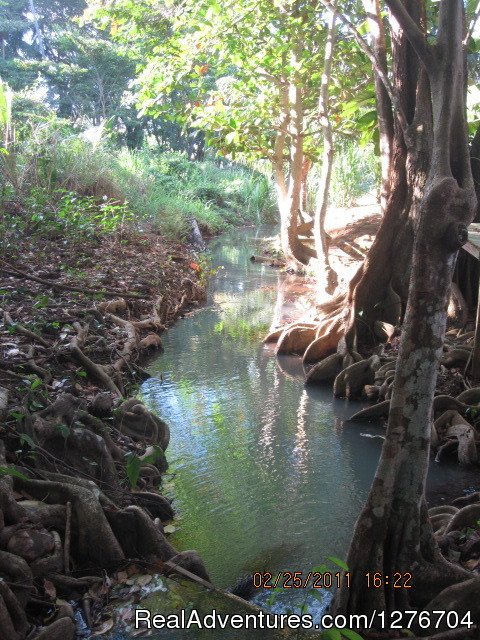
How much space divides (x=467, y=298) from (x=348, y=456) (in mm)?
3863

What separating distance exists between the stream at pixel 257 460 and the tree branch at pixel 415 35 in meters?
3.36

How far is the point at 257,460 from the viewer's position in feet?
21.1

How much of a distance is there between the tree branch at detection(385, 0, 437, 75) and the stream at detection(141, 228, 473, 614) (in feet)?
11.0

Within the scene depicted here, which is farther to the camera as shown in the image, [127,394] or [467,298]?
[467,298]

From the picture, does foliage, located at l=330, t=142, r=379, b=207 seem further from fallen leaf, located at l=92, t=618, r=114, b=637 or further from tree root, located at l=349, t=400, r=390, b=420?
fallen leaf, located at l=92, t=618, r=114, b=637

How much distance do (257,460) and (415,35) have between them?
4.12 m

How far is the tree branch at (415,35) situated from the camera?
3.71 meters

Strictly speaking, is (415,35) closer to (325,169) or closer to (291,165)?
(325,169)

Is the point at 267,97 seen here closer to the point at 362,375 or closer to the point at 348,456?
the point at 362,375

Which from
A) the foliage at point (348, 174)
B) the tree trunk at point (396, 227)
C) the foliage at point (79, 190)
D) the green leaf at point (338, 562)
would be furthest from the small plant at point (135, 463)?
the foliage at point (348, 174)

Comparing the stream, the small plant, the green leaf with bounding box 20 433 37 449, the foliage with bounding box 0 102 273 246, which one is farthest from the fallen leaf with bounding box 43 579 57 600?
the foliage with bounding box 0 102 273 246

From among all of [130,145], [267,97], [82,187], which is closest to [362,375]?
[267,97]

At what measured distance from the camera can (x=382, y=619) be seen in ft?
11.7

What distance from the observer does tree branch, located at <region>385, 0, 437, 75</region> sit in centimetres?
371
